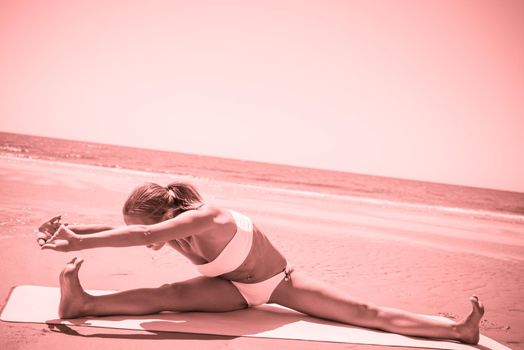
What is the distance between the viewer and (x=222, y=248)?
3.29 metres

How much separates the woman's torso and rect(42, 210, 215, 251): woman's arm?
0.13 meters

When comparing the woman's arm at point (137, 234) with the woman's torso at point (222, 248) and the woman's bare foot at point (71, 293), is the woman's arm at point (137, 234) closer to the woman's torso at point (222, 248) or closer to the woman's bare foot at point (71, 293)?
the woman's torso at point (222, 248)

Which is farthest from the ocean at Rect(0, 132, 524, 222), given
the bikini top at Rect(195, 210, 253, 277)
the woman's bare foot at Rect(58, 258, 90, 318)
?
the woman's bare foot at Rect(58, 258, 90, 318)

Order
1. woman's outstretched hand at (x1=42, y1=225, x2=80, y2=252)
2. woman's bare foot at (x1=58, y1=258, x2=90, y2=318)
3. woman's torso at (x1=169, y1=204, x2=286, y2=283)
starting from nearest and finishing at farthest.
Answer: woman's outstretched hand at (x1=42, y1=225, x2=80, y2=252)
woman's bare foot at (x1=58, y1=258, x2=90, y2=318)
woman's torso at (x1=169, y1=204, x2=286, y2=283)

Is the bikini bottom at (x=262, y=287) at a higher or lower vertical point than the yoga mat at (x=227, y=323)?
higher

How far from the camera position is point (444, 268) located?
7.50 m

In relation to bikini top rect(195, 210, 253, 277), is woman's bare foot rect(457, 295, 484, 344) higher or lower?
lower

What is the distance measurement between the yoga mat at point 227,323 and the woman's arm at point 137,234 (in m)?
1.04

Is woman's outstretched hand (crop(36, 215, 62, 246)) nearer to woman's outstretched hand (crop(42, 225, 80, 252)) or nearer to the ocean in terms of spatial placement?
woman's outstretched hand (crop(42, 225, 80, 252))

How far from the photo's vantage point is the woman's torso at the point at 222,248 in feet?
10.5

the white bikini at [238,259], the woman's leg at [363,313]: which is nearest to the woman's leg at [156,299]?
the white bikini at [238,259]

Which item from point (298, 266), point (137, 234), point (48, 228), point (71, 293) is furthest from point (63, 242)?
point (298, 266)

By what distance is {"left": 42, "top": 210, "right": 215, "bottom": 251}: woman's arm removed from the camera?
8.32ft

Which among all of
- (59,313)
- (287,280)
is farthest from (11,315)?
(287,280)
